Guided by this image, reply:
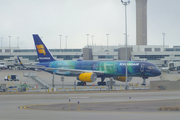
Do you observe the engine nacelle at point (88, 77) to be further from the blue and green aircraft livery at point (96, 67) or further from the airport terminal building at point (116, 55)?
the airport terminal building at point (116, 55)

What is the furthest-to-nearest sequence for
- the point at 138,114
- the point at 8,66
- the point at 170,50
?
1. the point at 8,66
2. the point at 170,50
3. the point at 138,114

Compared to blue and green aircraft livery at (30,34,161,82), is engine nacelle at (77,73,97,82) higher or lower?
lower

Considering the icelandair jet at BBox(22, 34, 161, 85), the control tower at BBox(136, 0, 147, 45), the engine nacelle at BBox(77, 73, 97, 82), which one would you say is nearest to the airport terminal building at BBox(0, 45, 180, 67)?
the control tower at BBox(136, 0, 147, 45)

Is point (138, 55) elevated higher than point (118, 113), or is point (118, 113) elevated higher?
point (138, 55)

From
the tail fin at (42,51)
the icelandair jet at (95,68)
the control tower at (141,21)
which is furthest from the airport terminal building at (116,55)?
the icelandair jet at (95,68)

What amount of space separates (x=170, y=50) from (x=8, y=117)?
104m

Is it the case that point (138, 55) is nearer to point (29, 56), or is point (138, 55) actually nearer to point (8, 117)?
point (29, 56)

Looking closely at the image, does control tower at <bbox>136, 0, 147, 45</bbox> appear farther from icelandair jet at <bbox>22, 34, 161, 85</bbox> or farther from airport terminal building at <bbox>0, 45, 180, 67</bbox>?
icelandair jet at <bbox>22, 34, 161, 85</bbox>

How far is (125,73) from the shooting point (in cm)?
5109

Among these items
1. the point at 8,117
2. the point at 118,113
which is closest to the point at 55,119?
the point at 8,117

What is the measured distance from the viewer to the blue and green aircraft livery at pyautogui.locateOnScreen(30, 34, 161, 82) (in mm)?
50188

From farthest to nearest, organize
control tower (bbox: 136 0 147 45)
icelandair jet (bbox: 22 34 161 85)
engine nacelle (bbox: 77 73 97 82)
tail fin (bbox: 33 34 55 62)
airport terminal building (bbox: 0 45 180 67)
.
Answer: control tower (bbox: 136 0 147 45), airport terminal building (bbox: 0 45 180 67), tail fin (bbox: 33 34 55 62), icelandair jet (bbox: 22 34 161 85), engine nacelle (bbox: 77 73 97 82)

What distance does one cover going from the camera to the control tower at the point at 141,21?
160 m

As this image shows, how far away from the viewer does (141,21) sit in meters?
160
